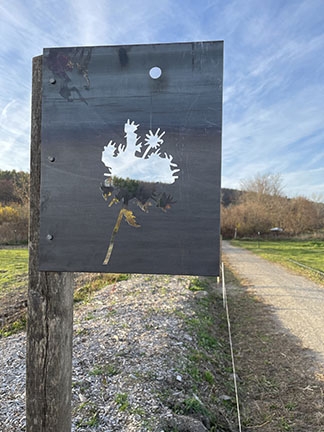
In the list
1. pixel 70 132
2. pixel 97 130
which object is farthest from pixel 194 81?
pixel 70 132

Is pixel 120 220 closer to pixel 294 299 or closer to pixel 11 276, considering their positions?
pixel 294 299

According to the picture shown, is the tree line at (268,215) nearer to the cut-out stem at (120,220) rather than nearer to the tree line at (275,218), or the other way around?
the tree line at (275,218)

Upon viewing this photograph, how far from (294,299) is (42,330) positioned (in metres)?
7.74

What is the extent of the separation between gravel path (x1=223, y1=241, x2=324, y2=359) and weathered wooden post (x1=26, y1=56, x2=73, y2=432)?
14.3 ft

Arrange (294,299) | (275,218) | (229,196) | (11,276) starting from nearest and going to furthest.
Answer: (294,299), (11,276), (275,218), (229,196)

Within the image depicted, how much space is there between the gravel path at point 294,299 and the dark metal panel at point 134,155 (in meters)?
4.49

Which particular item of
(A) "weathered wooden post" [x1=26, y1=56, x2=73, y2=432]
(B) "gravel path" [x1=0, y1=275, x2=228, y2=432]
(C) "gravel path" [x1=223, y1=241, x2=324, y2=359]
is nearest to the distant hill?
(C) "gravel path" [x1=223, y1=241, x2=324, y2=359]

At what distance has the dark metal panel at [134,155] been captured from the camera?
140 cm

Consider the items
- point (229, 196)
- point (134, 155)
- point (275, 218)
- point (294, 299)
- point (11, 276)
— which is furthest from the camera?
point (229, 196)

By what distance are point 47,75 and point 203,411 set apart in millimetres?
2914

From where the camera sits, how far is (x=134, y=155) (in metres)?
1.43

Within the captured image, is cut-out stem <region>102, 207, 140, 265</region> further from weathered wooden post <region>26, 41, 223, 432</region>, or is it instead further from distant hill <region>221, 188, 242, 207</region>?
distant hill <region>221, 188, 242, 207</region>

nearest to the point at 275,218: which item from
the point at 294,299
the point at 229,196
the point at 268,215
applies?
the point at 268,215

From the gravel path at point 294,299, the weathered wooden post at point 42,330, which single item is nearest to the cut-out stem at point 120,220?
the weathered wooden post at point 42,330
